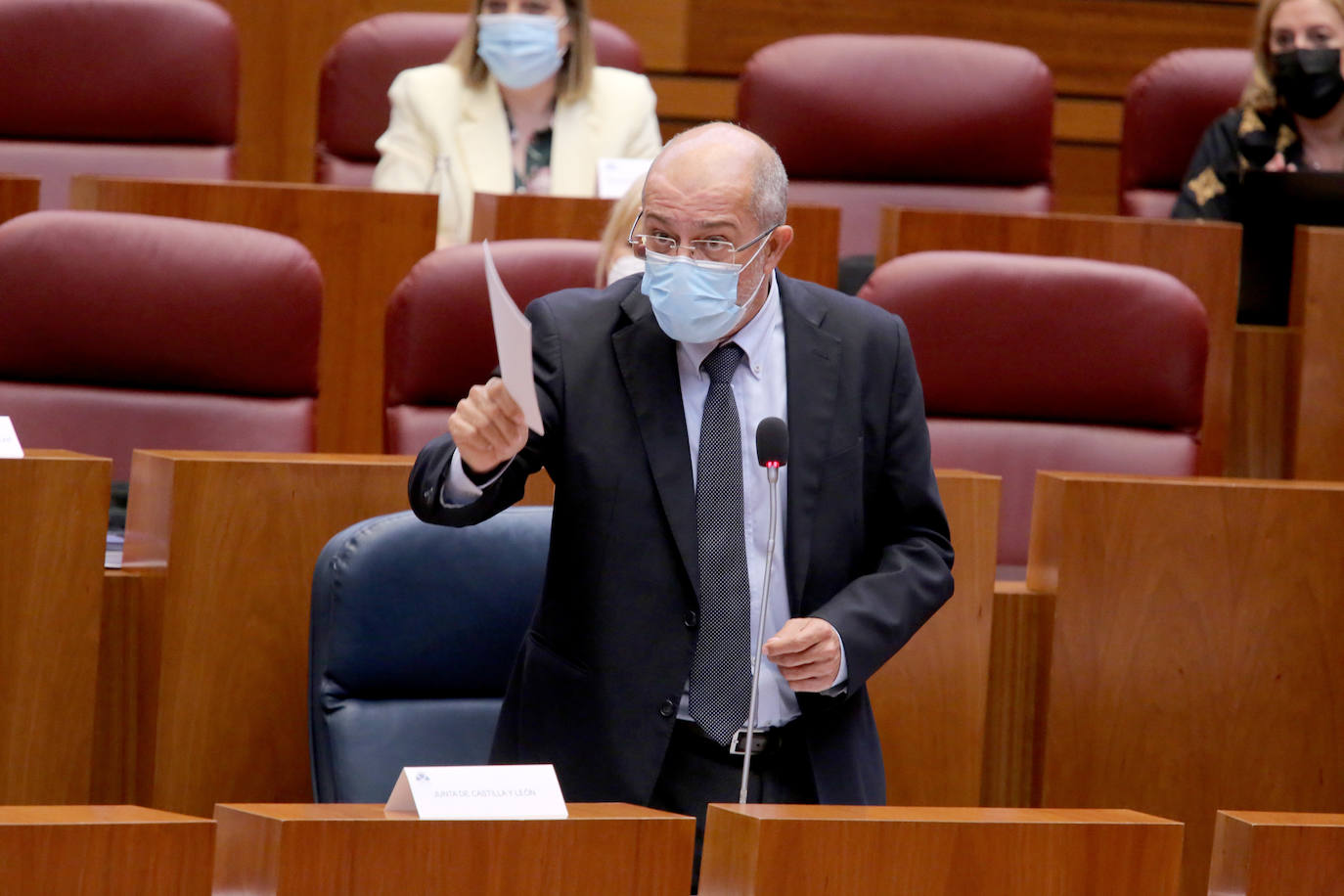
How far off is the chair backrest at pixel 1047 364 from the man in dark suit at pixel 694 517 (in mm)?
511

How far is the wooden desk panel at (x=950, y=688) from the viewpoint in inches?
43.8

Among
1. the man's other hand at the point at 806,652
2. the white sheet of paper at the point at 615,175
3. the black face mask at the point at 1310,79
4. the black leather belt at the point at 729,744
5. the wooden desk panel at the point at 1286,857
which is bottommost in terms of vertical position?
the black leather belt at the point at 729,744

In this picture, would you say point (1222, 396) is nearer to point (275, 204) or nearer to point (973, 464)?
point (973, 464)

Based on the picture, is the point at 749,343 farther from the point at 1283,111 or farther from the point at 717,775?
the point at 1283,111

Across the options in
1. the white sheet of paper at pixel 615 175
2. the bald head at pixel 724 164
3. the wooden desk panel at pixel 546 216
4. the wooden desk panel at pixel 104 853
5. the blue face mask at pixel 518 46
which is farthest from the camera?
the blue face mask at pixel 518 46

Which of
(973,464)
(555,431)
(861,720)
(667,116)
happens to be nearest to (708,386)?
(555,431)

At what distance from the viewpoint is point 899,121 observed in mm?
2041

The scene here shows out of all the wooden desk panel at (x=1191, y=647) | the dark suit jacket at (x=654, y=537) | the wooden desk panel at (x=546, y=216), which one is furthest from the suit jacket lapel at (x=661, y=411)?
the wooden desk panel at (x=546, y=216)

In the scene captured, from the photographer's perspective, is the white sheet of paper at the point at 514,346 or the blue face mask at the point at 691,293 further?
the blue face mask at the point at 691,293

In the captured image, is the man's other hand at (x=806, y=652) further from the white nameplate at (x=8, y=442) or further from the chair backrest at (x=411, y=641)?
the white nameplate at (x=8, y=442)

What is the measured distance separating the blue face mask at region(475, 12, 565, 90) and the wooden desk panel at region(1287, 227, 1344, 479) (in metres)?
0.74

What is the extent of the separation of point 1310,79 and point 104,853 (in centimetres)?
158

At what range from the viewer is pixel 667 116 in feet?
8.24

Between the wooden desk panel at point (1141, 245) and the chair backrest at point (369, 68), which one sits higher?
the chair backrest at point (369, 68)
